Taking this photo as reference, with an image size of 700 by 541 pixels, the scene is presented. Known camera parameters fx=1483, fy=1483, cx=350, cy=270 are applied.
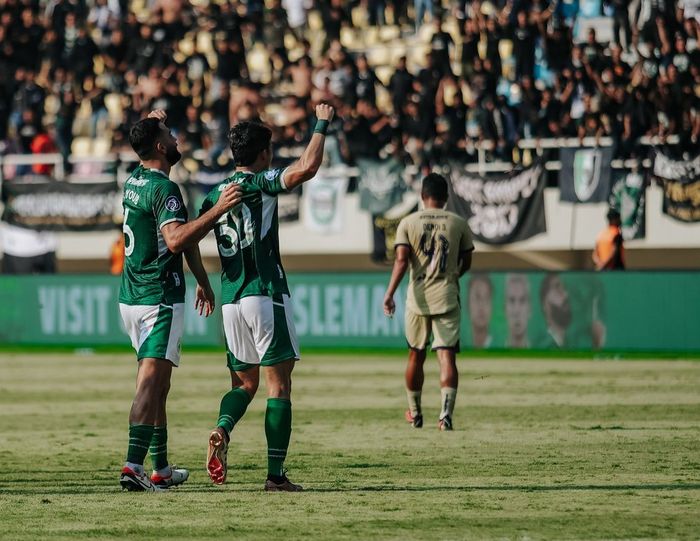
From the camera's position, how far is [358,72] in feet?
91.1

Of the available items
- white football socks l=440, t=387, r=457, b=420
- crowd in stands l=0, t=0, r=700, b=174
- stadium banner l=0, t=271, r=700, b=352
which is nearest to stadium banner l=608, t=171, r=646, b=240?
crowd in stands l=0, t=0, r=700, b=174

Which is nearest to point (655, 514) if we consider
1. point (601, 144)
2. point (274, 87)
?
point (601, 144)

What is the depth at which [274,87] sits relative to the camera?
2980 centimetres

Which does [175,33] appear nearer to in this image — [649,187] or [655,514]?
[649,187]

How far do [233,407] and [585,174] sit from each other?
15.5 m

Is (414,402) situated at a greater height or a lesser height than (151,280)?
lesser

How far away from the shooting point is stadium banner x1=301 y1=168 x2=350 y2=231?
26406mm

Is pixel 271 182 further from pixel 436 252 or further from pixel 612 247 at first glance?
pixel 612 247

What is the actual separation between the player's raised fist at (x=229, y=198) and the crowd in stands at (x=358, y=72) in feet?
50.8

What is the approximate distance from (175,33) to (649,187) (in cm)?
1194

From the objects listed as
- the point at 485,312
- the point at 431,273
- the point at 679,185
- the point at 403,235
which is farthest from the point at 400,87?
the point at 431,273

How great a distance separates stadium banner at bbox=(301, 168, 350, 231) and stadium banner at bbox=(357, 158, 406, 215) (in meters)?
0.54

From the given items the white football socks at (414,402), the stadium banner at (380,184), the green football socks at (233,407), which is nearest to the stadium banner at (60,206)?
the stadium banner at (380,184)

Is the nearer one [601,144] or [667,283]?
[667,283]
